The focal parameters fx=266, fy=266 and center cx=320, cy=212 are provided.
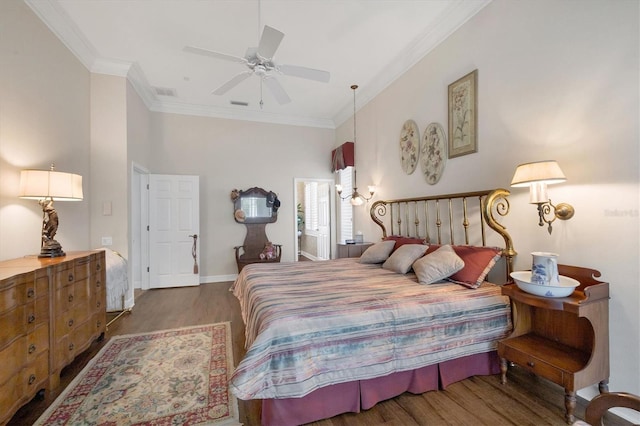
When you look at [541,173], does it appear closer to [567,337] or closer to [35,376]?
[567,337]

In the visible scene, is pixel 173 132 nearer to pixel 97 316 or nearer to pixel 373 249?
pixel 97 316

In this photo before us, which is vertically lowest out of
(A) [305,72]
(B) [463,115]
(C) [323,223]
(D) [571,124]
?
(C) [323,223]

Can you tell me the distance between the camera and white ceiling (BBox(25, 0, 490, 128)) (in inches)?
105

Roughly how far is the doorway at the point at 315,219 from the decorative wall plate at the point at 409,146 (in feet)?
8.14

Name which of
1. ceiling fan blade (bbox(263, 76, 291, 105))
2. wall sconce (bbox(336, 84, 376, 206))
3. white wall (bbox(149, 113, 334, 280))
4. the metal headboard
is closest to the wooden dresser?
ceiling fan blade (bbox(263, 76, 291, 105))

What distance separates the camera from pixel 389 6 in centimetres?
268

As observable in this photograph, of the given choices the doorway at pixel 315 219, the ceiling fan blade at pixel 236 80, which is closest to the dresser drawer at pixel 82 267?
the ceiling fan blade at pixel 236 80

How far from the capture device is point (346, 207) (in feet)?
17.9

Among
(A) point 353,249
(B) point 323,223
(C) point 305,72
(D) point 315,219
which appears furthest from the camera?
(D) point 315,219

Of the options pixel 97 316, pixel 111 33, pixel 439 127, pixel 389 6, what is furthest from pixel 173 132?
pixel 439 127

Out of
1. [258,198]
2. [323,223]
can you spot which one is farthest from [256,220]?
[323,223]

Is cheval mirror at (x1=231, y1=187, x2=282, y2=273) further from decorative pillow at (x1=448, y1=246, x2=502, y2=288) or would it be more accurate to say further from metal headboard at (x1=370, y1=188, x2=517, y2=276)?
decorative pillow at (x1=448, y1=246, x2=502, y2=288)

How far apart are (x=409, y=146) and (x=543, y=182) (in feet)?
6.18

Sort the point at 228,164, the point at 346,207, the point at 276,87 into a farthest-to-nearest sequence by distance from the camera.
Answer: the point at 346,207 < the point at 228,164 < the point at 276,87
